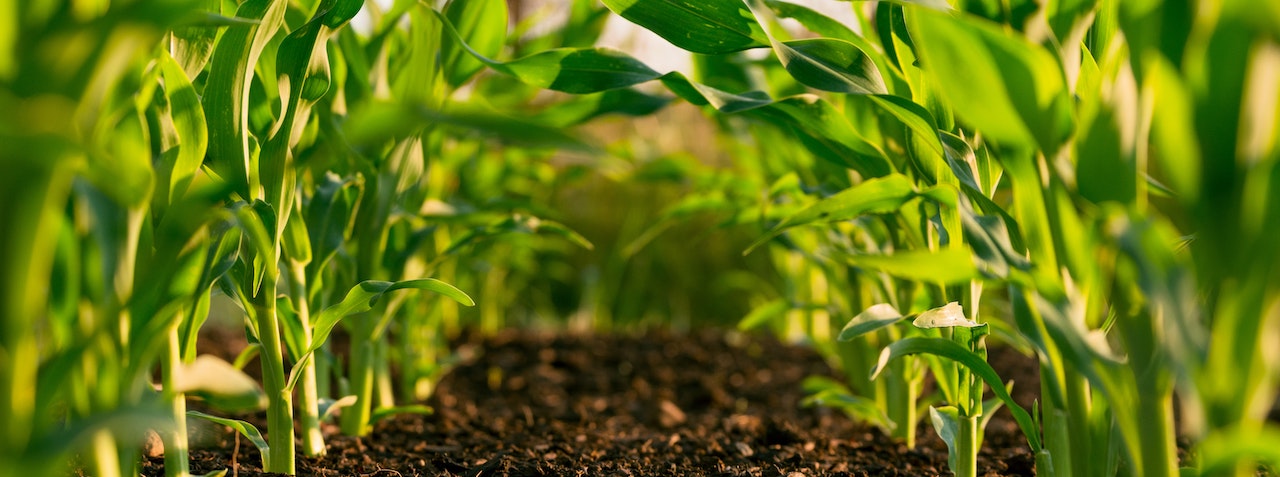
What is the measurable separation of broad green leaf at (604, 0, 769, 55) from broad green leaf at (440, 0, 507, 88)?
399 mm

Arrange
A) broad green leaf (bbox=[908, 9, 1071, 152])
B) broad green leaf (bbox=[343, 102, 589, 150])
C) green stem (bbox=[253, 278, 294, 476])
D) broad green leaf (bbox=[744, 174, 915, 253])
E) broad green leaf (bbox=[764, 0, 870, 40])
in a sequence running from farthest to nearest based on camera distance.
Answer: broad green leaf (bbox=[764, 0, 870, 40])
green stem (bbox=[253, 278, 294, 476])
broad green leaf (bbox=[744, 174, 915, 253])
broad green leaf (bbox=[908, 9, 1071, 152])
broad green leaf (bbox=[343, 102, 589, 150])

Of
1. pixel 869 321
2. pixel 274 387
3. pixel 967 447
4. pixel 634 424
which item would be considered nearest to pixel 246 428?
pixel 274 387

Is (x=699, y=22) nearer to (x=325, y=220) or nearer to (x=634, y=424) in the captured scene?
(x=325, y=220)

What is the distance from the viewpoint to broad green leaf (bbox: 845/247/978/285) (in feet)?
2.15

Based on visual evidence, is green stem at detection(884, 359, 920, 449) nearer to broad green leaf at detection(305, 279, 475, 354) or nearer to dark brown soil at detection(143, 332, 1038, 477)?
dark brown soil at detection(143, 332, 1038, 477)

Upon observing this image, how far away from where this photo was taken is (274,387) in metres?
1.02

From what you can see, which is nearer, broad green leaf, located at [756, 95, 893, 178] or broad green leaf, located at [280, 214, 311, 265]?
broad green leaf, located at [756, 95, 893, 178]

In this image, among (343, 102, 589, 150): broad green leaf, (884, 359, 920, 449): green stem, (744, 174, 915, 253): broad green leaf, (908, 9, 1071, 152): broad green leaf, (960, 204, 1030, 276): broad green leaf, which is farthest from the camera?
(884, 359, 920, 449): green stem

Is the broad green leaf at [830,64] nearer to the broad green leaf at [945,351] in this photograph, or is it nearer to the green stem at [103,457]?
the broad green leaf at [945,351]

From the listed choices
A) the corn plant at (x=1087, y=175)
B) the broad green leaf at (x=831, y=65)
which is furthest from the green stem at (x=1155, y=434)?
the broad green leaf at (x=831, y=65)

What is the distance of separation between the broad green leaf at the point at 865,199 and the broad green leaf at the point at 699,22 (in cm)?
23

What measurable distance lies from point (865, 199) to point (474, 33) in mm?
768

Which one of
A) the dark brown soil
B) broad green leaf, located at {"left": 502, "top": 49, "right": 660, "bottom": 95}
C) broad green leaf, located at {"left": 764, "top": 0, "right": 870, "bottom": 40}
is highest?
broad green leaf, located at {"left": 764, "top": 0, "right": 870, "bottom": 40}

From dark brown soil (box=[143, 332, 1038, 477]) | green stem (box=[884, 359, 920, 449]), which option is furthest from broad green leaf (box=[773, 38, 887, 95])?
green stem (box=[884, 359, 920, 449])
